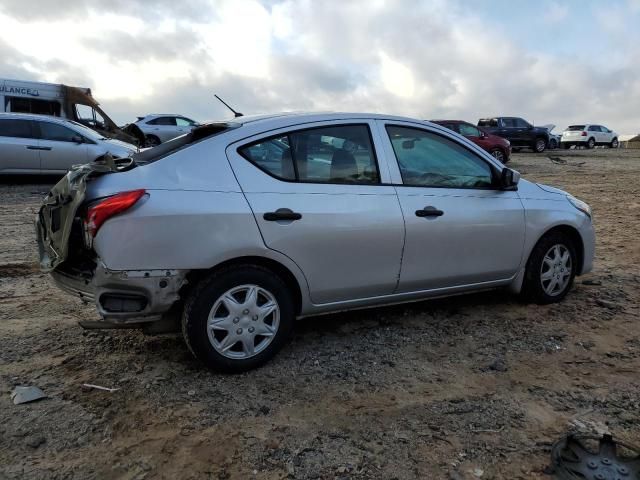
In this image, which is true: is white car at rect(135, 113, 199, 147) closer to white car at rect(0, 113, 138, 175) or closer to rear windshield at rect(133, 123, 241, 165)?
white car at rect(0, 113, 138, 175)

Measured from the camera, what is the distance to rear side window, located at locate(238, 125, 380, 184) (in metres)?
3.50

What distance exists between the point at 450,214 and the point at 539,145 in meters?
24.5

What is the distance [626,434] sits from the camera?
9.20 feet

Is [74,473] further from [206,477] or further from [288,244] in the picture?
[288,244]

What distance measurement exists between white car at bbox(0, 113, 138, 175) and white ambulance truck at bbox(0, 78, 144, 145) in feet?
13.3

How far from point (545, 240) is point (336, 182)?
2.04 meters

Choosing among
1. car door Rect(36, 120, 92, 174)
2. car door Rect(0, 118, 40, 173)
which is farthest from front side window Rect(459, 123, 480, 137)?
car door Rect(0, 118, 40, 173)

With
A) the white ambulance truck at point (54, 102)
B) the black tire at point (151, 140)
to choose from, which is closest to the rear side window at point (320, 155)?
the white ambulance truck at point (54, 102)

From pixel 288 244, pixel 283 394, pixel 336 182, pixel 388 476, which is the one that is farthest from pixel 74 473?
pixel 336 182

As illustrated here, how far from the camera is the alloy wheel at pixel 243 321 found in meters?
3.28

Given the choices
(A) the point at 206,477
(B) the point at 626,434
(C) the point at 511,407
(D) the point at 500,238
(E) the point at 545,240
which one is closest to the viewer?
(A) the point at 206,477

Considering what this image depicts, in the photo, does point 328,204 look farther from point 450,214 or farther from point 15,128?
point 15,128

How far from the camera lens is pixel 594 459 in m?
2.58

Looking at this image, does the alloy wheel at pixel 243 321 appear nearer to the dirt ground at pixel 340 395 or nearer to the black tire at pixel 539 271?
the dirt ground at pixel 340 395
